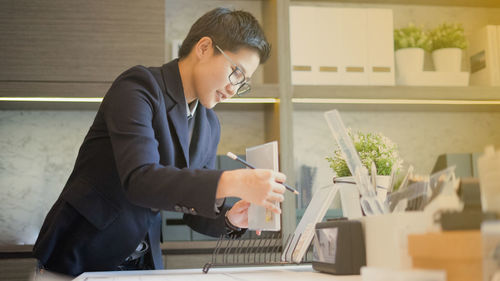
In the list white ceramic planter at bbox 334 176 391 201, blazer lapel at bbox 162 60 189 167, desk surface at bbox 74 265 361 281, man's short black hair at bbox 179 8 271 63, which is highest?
man's short black hair at bbox 179 8 271 63

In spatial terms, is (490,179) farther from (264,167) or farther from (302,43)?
(302,43)

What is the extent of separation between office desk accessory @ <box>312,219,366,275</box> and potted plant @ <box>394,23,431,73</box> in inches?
76.6

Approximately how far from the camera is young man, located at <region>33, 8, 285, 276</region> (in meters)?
1.19

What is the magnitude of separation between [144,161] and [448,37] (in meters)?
2.29

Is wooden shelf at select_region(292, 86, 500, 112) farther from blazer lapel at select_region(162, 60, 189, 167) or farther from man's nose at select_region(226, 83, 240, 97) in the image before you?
blazer lapel at select_region(162, 60, 189, 167)

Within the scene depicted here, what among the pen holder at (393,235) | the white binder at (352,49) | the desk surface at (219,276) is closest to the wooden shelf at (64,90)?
the white binder at (352,49)

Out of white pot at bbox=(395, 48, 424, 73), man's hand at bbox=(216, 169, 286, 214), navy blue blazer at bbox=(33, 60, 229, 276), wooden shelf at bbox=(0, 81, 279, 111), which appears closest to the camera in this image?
man's hand at bbox=(216, 169, 286, 214)

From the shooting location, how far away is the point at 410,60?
2938mm

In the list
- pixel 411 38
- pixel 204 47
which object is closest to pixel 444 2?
pixel 411 38

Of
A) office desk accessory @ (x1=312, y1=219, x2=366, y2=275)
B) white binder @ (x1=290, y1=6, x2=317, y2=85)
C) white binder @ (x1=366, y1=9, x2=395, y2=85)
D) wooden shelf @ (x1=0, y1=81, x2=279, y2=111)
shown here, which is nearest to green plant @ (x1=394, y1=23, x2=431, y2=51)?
white binder @ (x1=366, y1=9, x2=395, y2=85)

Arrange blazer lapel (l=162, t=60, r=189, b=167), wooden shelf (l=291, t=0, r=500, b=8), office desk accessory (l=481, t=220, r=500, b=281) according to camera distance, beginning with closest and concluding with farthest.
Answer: office desk accessory (l=481, t=220, r=500, b=281)
blazer lapel (l=162, t=60, r=189, b=167)
wooden shelf (l=291, t=0, r=500, b=8)

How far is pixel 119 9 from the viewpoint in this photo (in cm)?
263

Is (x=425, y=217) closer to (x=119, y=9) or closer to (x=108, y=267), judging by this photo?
(x=108, y=267)

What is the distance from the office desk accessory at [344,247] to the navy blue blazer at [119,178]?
0.35 metres
